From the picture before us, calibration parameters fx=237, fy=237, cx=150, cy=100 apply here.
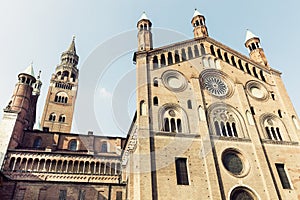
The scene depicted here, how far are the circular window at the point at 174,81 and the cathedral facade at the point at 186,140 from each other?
9cm

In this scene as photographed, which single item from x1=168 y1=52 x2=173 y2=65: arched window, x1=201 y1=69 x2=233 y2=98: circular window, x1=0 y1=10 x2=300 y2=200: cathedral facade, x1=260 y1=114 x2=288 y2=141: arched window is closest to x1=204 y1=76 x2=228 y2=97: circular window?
x1=201 y1=69 x2=233 y2=98: circular window

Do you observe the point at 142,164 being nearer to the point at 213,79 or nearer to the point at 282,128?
the point at 213,79

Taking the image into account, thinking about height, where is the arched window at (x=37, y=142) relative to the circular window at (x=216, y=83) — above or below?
below

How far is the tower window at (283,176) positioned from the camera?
58.0ft

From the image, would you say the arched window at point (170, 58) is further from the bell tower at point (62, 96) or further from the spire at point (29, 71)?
the bell tower at point (62, 96)

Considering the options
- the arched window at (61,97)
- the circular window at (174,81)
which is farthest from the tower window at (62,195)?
the arched window at (61,97)

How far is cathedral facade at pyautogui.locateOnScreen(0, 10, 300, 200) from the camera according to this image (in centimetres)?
1628

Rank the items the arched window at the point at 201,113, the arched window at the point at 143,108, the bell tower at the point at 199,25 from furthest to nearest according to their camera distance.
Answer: the bell tower at the point at 199,25 < the arched window at the point at 201,113 < the arched window at the point at 143,108

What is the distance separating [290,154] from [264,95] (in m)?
6.10

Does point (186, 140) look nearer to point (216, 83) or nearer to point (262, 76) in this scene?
point (216, 83)

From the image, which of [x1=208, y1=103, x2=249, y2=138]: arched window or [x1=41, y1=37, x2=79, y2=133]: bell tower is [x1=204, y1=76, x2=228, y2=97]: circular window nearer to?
[x1=208, y1=103, x2=249, y2=138]: arched window

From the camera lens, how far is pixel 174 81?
21266 mm

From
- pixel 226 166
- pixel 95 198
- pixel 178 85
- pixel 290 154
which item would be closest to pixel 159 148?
pixel 226 166

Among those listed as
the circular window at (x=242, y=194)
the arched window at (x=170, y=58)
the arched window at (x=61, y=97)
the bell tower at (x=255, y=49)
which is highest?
the arched window at (x=61, y=97)
